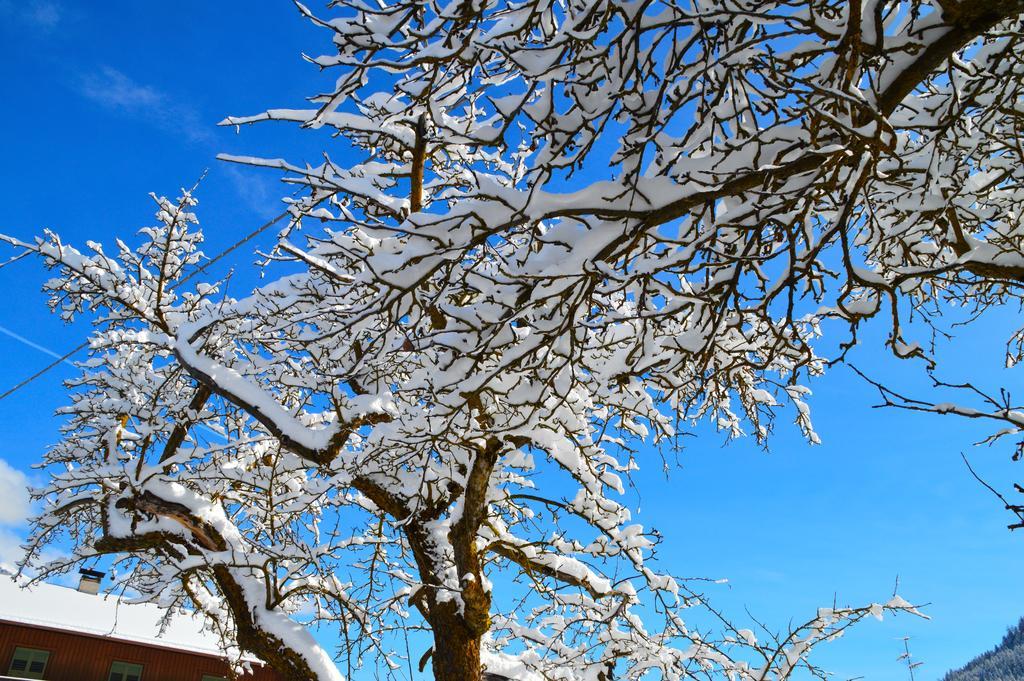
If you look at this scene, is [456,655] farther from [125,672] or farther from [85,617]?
[85,617]

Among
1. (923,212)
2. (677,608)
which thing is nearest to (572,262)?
(923,212)

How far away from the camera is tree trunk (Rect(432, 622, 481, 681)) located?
591 centimetres

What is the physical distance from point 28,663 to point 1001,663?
6678cm

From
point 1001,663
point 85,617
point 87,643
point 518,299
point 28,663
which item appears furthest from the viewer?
point 1001,663

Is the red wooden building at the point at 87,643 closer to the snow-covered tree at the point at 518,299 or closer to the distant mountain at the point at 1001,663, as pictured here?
the snow-covered tree at the point at 518,299

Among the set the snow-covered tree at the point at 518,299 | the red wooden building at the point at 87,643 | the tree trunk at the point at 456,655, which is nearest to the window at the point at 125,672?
the red wooden building at the point at 87,643

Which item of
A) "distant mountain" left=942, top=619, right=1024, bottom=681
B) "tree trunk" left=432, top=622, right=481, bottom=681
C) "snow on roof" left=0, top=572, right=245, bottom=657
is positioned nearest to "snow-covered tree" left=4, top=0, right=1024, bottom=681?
"tree trunk" left=432, top=622, right=481, bottom=681

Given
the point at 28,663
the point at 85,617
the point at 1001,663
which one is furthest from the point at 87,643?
the point at 1001,663

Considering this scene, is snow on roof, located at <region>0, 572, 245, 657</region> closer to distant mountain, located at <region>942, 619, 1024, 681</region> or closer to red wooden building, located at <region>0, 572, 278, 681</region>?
red wooden building, located at <region>0, 572, 278, 681</region>

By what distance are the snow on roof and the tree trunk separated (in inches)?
688

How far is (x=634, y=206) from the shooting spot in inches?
104

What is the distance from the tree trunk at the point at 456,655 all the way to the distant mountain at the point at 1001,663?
4968 centimetres

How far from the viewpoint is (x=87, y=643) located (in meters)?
21.3

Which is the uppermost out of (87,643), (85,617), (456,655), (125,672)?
(85,617)
